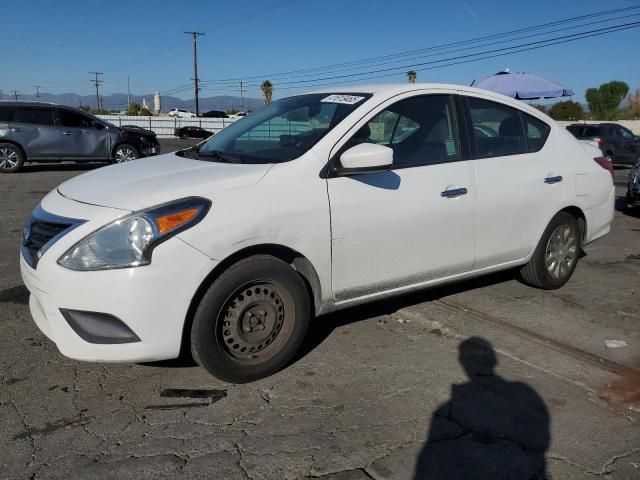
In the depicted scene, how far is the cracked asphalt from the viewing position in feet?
8.46

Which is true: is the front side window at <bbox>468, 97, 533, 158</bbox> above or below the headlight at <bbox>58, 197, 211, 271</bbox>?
above

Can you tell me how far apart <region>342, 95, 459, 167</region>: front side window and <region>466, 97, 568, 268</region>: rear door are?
0.22m

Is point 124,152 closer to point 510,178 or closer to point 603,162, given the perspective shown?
point 603,162

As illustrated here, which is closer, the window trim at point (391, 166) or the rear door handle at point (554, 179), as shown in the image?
the window trim at point (391, 166)

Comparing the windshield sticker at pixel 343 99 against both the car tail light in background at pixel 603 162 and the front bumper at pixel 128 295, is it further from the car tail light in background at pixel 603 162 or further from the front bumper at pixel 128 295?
the car tail light in background at pixel 603 162

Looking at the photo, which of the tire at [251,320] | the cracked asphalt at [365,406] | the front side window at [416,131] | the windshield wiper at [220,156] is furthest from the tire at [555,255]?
the windshield wiper at [220,156]

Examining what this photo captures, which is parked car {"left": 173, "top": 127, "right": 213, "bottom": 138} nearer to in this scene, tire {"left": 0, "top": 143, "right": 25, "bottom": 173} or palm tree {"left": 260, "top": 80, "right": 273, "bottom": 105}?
palm tree {"left": 260, "top": 80, "right": 273, "bottom": 105}

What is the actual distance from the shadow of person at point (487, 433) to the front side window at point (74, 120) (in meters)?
14.0

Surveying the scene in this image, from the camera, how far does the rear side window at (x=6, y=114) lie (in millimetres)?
14094

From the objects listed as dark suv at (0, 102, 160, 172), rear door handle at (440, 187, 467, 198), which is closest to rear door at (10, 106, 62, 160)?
dark suv at (0, 102, 160, 172)

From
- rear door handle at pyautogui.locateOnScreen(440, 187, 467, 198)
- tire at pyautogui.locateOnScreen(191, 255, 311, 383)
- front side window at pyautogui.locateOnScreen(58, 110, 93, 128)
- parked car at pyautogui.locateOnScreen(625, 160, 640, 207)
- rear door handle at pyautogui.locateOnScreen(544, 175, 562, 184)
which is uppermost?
front side window at pyautogui.locateOnScreen(58, 110, 93, 128)

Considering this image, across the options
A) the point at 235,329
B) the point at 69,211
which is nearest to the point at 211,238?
the point at 235,329

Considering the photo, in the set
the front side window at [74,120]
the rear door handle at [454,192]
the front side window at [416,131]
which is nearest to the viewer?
the front side window at [416,131]

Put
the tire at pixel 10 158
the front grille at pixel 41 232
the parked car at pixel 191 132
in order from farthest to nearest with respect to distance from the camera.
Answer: the parked car at pixel 191 132 → the tire at pixel 10 158 → the front grille at pixel 41 232
